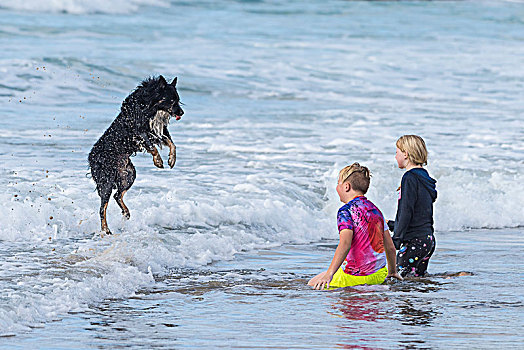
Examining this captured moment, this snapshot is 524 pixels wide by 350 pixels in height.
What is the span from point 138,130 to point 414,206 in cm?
308

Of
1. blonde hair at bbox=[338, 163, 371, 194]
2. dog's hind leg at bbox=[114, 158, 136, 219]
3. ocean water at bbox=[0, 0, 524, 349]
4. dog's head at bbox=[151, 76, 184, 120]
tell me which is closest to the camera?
ocean water at bbox=[0, 0, 524, 349]

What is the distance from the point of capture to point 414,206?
22.7 ft

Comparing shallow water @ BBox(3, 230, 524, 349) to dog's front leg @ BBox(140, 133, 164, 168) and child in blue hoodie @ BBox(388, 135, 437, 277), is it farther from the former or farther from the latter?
dog's front leg @ BBox(140, 133, 164, 168)

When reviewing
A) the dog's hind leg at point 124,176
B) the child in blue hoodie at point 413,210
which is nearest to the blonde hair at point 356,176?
the child in blue hoodie at point 413,210

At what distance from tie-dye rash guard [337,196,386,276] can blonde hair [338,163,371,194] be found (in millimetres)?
103

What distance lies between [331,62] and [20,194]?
21.2 metres

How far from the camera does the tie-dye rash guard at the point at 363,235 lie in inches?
253

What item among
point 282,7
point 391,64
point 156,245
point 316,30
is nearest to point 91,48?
point 391,64

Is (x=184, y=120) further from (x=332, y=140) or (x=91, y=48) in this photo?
(x=91, y=48)

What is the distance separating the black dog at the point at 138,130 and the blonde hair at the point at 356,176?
2526 mm

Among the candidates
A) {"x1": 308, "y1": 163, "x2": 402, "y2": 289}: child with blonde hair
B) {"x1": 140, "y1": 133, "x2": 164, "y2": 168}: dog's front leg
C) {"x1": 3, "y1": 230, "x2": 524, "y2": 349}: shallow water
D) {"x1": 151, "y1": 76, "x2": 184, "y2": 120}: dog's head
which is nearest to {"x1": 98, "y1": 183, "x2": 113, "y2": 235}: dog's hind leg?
{"x1": 140, "y1": 133, "x2": 164, "y2": 168}: dog's front leg

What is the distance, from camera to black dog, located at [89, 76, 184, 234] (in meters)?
8.56

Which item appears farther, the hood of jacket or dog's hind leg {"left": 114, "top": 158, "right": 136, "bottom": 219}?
dog's hind leg {"left": 114, "top": 158, "right": 136, "bottom": 219}

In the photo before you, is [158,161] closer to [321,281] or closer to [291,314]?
[321,281]
